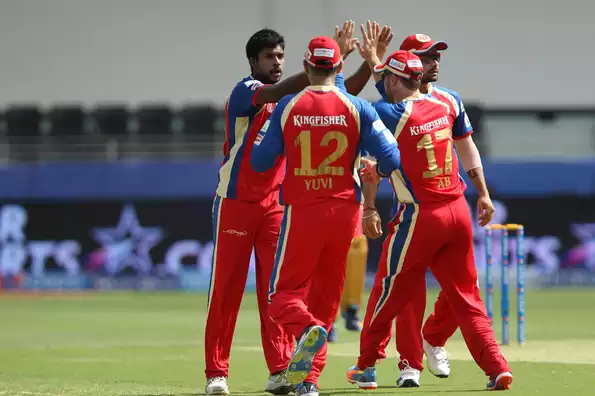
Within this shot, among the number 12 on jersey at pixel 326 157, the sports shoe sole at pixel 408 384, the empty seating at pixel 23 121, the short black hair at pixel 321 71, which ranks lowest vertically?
the sports shoe sole at pixel 408 384

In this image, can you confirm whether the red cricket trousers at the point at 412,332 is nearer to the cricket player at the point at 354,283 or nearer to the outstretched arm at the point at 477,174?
the outstretched arm at the point at 477,174

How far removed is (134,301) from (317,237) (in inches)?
550

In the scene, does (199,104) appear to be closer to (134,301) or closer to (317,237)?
(134,301)

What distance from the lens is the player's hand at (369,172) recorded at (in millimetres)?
6801

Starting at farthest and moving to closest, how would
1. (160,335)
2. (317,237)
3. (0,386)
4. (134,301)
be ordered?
1. (134,301)
2. (160,335)
3. (0,386)
4. (317,237)

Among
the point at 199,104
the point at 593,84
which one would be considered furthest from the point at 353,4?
the point at 593,84

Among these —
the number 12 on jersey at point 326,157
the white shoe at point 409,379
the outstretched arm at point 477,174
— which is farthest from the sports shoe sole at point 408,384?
the number 12 on jersey at point 326,157

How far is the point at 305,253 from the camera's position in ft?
21.7

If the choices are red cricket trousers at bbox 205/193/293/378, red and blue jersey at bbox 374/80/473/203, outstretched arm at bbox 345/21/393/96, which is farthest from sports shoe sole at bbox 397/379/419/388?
outstretched arm at bbox 345/21/393/96

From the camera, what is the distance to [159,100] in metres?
28.0

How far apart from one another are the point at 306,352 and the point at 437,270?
4.38 ft

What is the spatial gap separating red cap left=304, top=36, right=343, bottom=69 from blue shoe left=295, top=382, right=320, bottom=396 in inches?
71.8

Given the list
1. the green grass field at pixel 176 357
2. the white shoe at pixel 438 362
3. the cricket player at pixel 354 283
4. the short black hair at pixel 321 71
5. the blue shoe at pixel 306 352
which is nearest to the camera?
the blue shoe at pixel 306 352

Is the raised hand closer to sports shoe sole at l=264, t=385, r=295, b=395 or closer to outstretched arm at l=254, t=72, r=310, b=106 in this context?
outstretched arm at l=254, t=72, r=310, b=106
